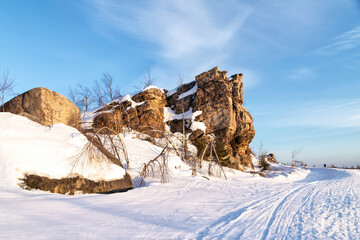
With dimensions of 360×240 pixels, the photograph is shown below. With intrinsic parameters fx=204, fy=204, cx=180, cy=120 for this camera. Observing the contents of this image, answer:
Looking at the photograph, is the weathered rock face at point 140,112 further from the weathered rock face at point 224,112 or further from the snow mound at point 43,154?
the snow mound at point 43,154

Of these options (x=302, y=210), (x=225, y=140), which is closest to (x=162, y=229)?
(x=302, y=210)

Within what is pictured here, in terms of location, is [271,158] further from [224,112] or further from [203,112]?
[203,112]

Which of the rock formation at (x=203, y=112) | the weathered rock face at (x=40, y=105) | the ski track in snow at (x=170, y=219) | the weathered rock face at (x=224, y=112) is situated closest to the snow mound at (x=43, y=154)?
the ski track in snow at (x=170, y=219)

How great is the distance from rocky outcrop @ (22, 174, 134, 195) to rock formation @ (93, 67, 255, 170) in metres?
14.6

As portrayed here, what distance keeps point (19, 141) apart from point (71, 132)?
203 cm

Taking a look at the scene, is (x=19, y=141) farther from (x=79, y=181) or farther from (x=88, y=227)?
(x=88, y=227)

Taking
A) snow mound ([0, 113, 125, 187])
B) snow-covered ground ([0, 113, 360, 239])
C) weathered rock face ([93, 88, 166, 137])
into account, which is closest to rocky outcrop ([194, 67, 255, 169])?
weathered rock face ([93, 88, 166, 137])

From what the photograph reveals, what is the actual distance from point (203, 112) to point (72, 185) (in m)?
19.9

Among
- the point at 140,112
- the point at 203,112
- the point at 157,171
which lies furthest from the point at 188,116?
the point at 157,171

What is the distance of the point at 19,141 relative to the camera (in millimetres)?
6789

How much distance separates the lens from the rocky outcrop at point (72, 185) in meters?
6.20

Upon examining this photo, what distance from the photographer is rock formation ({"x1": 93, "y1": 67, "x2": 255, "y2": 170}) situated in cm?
2400

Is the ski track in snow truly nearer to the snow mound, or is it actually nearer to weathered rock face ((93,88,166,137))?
the snow mound

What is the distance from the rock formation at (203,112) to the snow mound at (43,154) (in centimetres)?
1444
